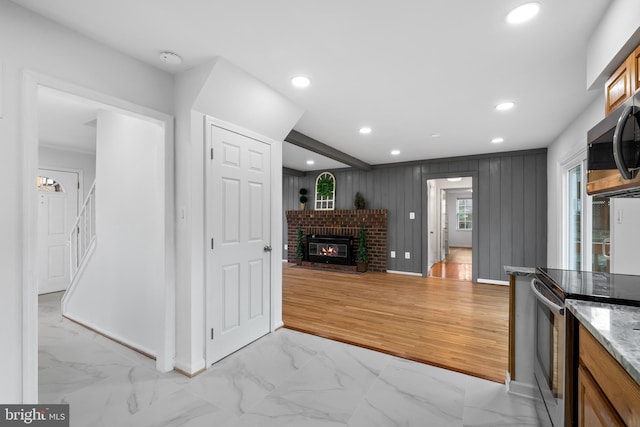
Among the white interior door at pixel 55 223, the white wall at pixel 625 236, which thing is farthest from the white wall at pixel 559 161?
the white interior door at pixel 55 223

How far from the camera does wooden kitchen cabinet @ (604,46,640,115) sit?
127 centimetres

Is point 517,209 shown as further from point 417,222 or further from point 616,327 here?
point 616,327

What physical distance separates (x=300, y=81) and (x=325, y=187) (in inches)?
178

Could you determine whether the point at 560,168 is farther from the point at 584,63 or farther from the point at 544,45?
the point at 544,45

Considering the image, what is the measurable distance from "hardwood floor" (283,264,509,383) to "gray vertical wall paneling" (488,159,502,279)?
15.3 inches

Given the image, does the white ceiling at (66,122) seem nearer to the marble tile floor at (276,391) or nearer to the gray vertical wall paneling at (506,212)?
the marble tile floor at (276,391)

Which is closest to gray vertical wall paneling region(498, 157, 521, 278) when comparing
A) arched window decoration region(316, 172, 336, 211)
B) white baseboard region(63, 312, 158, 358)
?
arched window decoration region(316, 172, 336, 211)

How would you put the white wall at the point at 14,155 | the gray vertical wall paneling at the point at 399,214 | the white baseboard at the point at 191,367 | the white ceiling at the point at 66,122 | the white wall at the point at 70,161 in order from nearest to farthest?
the white wall at the point at 14,155 < the white baseboard at the point at 191,367 < the white ceiling at the point at 66,122 < the white wall at the point at 70,161 < the gray vertical wall paneling at the point at 399,214

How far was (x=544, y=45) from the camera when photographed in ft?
5.97

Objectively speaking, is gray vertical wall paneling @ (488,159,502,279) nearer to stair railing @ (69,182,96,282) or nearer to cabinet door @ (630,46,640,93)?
cabinet door @ (630,46,640,93)

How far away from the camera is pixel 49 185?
15.6 ft

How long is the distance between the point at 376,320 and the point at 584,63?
2941 mm

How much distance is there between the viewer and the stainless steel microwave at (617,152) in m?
1.13

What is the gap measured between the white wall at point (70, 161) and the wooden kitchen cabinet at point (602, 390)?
6.60 m
